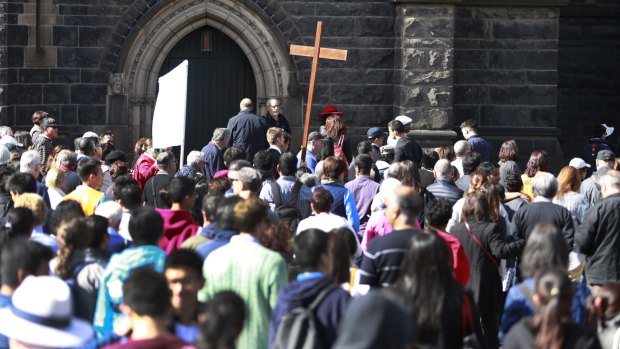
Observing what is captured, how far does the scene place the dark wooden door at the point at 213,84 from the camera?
17438 mm

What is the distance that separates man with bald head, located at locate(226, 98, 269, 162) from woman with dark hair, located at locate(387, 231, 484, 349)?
8106 millimetres

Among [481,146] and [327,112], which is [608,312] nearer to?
[481,146]

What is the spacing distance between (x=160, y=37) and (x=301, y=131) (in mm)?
2296

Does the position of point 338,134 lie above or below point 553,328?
above

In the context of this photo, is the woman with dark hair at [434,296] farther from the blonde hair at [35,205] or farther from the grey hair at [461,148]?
the grey hair at [461,148]

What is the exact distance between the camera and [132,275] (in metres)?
5.14

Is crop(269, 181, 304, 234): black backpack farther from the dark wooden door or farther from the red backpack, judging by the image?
the dark wooden door

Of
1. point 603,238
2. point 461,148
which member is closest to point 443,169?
point 603,238

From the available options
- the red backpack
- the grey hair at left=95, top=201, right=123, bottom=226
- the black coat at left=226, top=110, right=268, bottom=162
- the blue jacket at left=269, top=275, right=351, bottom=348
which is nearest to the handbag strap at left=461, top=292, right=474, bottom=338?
the blue jacket at left=269, top=275, right=351, bottom=348

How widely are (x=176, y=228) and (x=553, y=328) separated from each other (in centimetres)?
359

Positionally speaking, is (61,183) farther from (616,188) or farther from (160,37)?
(160,37)

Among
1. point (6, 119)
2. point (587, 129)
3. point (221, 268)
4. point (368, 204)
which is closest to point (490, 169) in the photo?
point (368, 204)

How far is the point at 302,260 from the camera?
6082 mm

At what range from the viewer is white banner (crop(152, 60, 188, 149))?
11.1 meters
